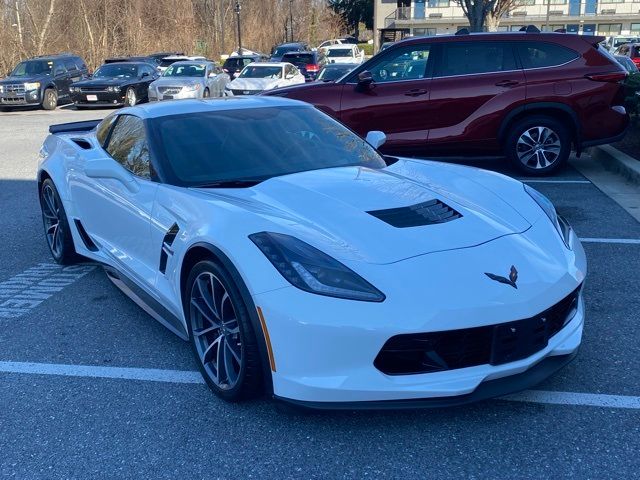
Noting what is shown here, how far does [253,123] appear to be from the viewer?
4.34 meters

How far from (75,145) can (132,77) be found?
696 inches

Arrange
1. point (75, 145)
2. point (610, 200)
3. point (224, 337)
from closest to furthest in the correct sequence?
point (224, 337), point (75, 145), point (610, 200)

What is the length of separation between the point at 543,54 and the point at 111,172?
250 inches

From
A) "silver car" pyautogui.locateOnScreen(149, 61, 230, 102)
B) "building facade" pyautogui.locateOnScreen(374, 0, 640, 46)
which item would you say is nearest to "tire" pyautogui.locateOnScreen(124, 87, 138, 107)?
"silver car" pyautogui.locateOnScreen(149, 61, 230, 102)

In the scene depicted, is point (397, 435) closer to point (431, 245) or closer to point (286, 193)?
point (431, 245)

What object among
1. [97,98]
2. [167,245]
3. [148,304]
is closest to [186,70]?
[97,98]

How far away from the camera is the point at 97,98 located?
20.8 metres

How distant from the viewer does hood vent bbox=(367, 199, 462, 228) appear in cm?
327

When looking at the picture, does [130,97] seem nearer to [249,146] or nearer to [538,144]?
[538,144]

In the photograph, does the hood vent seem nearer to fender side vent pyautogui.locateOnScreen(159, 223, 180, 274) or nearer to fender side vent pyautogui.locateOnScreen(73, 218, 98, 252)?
fender side vent pyautogui.locateOnScreen(159, 223, 180, 274)

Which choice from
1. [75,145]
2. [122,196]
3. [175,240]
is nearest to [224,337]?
[175,240]

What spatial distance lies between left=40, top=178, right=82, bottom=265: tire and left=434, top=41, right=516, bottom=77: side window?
17.1 ft

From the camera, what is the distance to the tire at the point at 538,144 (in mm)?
8492

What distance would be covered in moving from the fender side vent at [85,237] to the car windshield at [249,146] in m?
1.20
